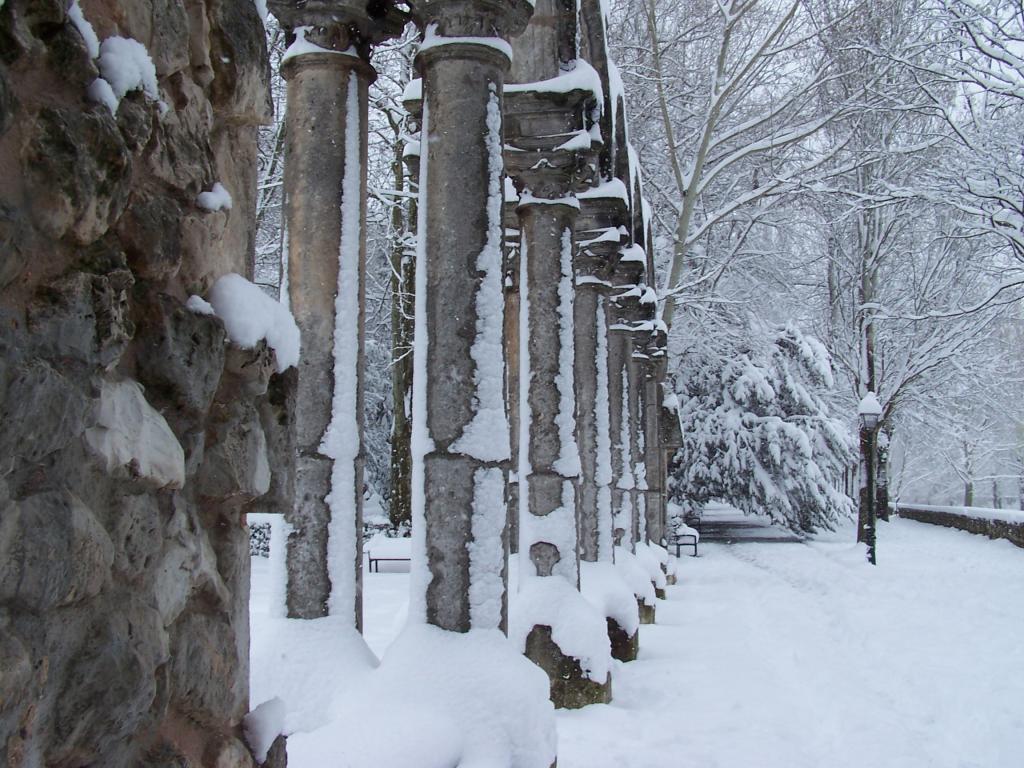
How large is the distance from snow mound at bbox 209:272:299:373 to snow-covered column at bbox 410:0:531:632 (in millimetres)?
2744

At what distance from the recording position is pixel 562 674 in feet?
22.2

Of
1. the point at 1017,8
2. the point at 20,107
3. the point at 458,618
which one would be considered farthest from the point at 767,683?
the point at 1017,8

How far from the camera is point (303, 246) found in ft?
16.6

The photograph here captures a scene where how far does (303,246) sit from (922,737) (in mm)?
4916

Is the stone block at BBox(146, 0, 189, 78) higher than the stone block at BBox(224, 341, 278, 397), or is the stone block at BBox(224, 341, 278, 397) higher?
the stone block at BBox(146, 0, 189, 78)

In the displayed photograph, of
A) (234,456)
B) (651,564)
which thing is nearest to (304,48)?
(234,456)

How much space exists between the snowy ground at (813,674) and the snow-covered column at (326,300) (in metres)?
0.75

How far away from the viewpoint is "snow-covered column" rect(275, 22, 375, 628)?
494cm

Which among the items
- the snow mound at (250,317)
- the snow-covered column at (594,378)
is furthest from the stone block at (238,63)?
the snow-covered column at (594,378)

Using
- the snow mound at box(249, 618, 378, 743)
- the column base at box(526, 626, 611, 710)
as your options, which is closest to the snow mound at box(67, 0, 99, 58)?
the snow mound at box(249, 618, 378, 743)

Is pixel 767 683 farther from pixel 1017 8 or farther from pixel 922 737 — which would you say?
pixel 1017 8

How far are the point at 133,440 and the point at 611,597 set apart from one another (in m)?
7.63

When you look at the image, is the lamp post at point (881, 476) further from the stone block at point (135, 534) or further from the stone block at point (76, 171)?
the stone block at point (76, 171)

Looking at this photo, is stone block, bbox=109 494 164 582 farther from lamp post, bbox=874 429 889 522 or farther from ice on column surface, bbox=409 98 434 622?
lamp post, bbox=874 429 889 522
